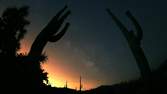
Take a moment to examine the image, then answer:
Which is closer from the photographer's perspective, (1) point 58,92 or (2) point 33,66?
(2) point 33,66

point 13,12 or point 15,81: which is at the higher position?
point 13,12

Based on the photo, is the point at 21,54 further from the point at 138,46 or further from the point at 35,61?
the point at 138,46

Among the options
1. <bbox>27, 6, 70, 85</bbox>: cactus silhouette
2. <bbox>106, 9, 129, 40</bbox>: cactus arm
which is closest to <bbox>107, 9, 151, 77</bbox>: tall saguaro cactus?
<bbox>106, 9, 129, 40</bbox>: cactus arm

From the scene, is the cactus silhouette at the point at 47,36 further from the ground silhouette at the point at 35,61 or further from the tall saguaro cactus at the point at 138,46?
the tall saguaro cactus at the point at 138,46

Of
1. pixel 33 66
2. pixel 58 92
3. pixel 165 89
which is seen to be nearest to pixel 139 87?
pixel 165 89

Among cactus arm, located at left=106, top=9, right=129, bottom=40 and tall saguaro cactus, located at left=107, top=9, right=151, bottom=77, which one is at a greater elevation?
cactus arm, located at left=106, top=9, right=129, bottom=40

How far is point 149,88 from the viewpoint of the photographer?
17094 mm

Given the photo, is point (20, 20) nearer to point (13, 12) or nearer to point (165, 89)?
point (13, 12)

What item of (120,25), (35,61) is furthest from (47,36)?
(120,25)

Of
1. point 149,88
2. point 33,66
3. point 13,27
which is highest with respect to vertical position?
point 13,27

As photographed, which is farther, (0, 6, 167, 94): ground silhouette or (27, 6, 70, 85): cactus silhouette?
(27, 6, 70, 85): cactus silhouette

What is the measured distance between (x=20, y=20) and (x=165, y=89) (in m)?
9.33

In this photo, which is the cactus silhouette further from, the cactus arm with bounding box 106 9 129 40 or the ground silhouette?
the cactus arm with bounding box 106 9 129 40

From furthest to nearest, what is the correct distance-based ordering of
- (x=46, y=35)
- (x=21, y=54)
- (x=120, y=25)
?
(x=120, y=25)
(x=46, y=35)
(x=21, y=54)
